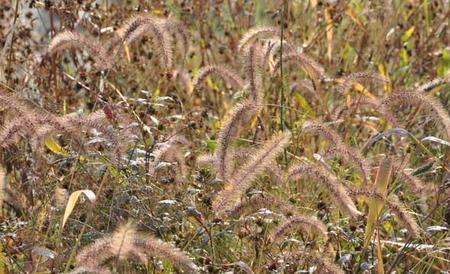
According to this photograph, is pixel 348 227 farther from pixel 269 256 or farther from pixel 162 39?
pixel 162 39

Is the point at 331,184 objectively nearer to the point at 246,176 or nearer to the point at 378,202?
the point at 378,202

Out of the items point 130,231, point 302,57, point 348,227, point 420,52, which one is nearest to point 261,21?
A: point 420,52

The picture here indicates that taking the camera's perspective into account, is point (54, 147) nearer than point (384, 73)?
Yes

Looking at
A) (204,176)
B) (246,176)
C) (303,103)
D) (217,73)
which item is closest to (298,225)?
(246,176)

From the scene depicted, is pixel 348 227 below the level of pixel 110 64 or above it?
below

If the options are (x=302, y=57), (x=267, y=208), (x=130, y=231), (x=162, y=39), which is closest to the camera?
(x=130, y=231)

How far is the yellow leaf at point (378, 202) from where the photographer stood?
10.3ft

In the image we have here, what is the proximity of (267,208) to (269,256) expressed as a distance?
136mm

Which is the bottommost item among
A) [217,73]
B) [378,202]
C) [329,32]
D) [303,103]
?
[303,103]

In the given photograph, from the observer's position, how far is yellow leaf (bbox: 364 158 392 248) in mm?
3131

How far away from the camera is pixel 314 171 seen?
10.2ft

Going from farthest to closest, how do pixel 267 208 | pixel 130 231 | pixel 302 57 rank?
pixel 302 57 → pixel 267 208 → pixel 130 231

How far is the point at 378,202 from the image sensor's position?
3.13 metres

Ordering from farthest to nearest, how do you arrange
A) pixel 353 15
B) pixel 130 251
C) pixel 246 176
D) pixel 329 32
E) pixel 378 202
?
pixel 329 32 < pixel 353 15 < pixel 378 202 < pixel 246 176 < pixel 130 251
